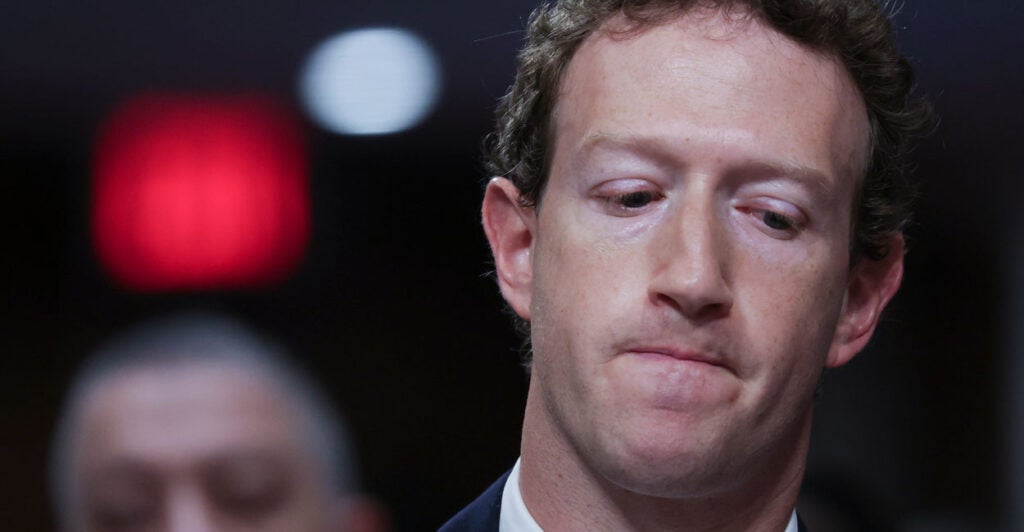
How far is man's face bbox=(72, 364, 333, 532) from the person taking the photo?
2.07 m

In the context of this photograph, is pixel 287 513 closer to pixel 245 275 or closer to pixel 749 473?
pixel 245 275

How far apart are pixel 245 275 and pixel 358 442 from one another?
354 mm

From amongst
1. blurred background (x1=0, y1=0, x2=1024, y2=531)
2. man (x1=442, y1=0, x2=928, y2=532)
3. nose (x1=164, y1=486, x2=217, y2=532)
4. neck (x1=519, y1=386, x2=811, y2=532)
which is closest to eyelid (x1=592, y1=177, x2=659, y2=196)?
man (x1=442, y1=0, x2=928, y2=532)

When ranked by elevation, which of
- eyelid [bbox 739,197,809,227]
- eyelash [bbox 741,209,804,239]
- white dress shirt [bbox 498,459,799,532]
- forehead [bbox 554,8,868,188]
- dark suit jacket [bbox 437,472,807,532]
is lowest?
dark suit jacket [bbox 437,472,807,532]

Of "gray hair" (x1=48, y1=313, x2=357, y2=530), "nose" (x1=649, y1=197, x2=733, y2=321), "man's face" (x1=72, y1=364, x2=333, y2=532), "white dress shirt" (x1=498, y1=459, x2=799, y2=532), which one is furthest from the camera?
"gray hair" (x1=48, y1=313, x2=357, y2=530)

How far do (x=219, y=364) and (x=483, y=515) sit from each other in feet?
1.95

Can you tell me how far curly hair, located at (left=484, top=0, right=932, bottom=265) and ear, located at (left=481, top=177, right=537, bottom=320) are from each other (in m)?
0.02

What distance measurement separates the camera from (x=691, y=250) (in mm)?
1645

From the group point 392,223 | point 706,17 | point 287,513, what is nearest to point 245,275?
point 392,223

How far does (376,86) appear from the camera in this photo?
2375 mm

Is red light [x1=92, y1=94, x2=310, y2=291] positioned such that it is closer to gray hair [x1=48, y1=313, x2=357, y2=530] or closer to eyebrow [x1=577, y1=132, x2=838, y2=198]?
gray hair [x1=48, y1=313, x2=357, y2=530]

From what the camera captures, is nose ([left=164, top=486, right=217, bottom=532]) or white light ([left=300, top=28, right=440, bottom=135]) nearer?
nose ([left=164, top=486, right=217, bottom=532])

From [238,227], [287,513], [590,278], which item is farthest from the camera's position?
[238,227]

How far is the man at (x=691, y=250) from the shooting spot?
166cm
